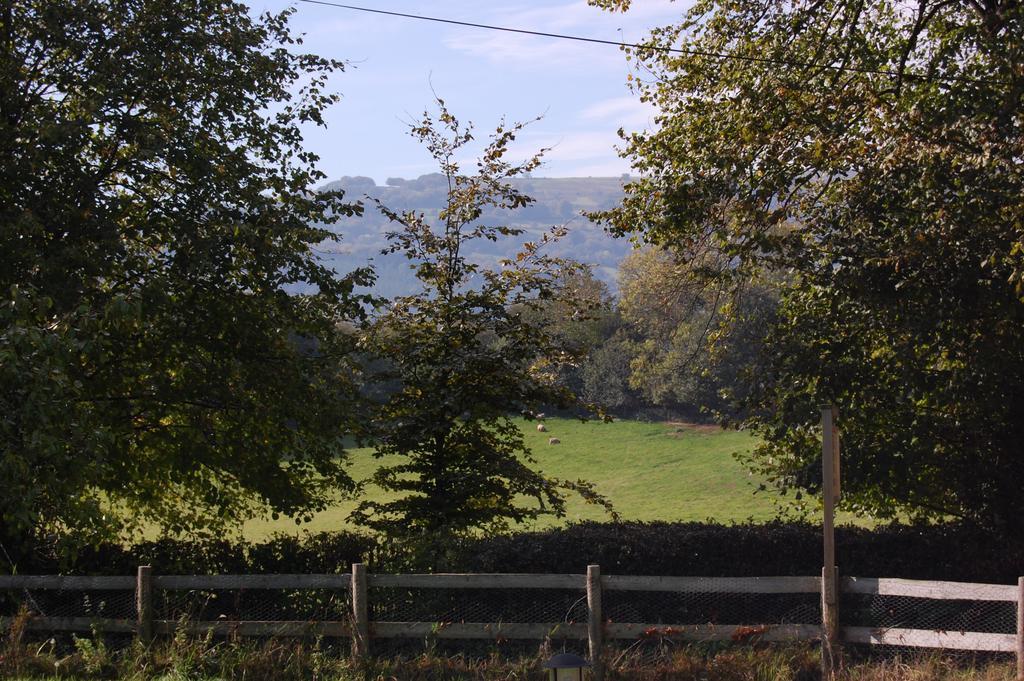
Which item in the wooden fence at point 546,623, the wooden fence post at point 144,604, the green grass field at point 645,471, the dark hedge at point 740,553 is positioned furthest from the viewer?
the green grass field at point 645,471

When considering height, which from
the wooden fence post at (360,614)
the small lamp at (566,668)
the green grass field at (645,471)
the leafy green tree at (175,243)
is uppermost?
the leafy green tree at (175,243)

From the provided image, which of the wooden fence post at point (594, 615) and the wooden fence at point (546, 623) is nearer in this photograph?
the wooden fence at point (546, 623)

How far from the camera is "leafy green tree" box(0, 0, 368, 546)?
1242cm

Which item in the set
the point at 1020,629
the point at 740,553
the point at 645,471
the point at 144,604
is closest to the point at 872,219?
the point at 740,553

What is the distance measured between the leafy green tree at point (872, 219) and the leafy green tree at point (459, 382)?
2.25 meters

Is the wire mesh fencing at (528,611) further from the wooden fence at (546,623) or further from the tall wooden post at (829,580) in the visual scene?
the tall wooden post at (829,580)

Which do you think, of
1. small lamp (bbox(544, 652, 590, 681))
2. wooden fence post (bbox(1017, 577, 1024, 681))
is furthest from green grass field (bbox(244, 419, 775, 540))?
small lamp (bbox(544, 652, 590, 681))

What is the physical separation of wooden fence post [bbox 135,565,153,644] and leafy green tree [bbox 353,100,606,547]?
3.75 m

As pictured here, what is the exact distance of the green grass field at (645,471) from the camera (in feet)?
112

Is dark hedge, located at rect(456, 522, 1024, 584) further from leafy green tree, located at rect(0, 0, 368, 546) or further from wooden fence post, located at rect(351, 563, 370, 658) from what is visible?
leafy green tree, located at rect(0, 0, 368, 546)

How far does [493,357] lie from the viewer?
1406 cm

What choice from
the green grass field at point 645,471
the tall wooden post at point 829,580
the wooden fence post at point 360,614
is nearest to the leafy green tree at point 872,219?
the tall wooden post at point 829,580

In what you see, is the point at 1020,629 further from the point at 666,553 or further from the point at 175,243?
the point at 175,243

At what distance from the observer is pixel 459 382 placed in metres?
14.1
